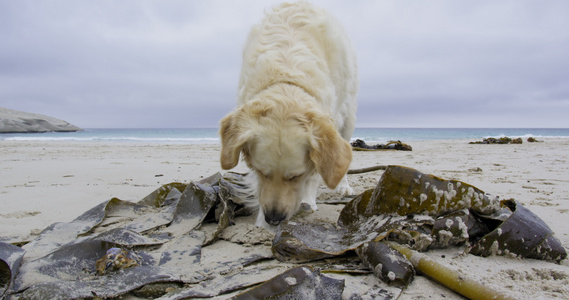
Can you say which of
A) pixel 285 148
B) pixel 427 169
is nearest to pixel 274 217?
pixel 285 148

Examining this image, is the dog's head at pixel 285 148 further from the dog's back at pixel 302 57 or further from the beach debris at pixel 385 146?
Answer: the beach debris at pixel 385 146

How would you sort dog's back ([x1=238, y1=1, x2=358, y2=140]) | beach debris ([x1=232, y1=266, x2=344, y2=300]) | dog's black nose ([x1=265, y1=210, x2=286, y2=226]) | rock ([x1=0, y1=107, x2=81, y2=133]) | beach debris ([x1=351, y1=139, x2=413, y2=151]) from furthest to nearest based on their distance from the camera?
1. rock ([x1=0, y1=107, x2=81, y2=133])
2. beach debris ([x1=351, y1=139, x2=413, y2=151])
3. dog's back ([x1=238, y1=1, x2=358, y2=140])
4. dog's black nose ([x1=265, y1=210, x2=286, y2=226])
5. beach debris ([x1=232, y1=266, x2=344, y2=300])

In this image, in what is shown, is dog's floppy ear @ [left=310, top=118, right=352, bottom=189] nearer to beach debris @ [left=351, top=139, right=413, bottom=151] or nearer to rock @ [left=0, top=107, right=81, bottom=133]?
beach debris @ [left=351, top=139, right=413, bottom=151]

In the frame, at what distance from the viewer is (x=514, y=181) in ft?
13.7

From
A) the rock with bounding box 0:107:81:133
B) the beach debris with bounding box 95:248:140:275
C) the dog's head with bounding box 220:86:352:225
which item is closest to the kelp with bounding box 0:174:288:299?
the beach debris with bounding box 95:248:140:275

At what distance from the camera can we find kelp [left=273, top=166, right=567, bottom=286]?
1778mm

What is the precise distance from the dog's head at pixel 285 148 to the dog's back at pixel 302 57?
0.37 m

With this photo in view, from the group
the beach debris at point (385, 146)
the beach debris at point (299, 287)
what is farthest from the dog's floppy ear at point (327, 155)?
the beach debris at point (385, 146)

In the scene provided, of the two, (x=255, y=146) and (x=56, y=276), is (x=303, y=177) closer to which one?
(x=255, y=146)

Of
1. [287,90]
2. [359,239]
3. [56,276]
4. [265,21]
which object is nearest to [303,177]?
[287,90]

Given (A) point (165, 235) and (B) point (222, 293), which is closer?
(B) point (222, 293)

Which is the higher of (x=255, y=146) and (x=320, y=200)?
(x=255, y=146)

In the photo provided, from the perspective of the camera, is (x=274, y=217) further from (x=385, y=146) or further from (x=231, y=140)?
(x=385, y=146)

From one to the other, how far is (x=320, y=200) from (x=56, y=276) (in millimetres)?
2288
